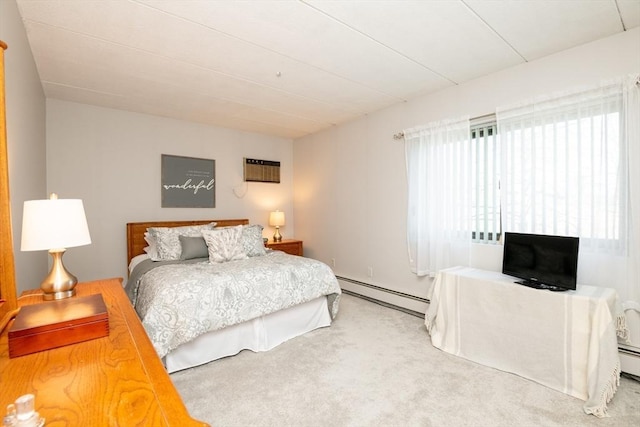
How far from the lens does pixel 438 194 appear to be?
10.9 ft

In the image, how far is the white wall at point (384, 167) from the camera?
8.00 feet

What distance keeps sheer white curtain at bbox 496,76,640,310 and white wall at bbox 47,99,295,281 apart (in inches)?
147

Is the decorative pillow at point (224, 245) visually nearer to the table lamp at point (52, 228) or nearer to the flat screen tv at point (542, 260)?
the table lamp at point (52, 228)

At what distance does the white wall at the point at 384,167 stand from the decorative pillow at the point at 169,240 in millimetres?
1970

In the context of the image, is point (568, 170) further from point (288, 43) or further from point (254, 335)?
point (254, 335)

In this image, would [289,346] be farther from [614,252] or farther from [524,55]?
[524,55]

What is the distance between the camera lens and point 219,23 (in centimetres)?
209

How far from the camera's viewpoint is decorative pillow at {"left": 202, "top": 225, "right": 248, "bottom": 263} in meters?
3.26

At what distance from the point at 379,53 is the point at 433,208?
1707 millimetres

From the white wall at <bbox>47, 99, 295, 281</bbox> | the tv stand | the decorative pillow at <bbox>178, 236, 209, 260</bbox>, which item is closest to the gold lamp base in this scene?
the decorative pillow at <bbox>178, 236, 209, 260</bbox>

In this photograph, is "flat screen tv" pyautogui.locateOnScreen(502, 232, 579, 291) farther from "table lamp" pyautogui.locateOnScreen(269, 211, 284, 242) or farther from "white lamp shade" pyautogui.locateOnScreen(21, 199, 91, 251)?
"table lamp" pyautogui.locateOnScreen(269, 211, 284, 242)

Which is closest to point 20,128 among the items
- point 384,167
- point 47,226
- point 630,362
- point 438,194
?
point 47,226

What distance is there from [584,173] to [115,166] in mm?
4824

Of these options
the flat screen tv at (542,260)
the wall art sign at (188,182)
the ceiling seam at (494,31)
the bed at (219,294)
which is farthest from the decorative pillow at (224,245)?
the ceiling seam at (494,31)
